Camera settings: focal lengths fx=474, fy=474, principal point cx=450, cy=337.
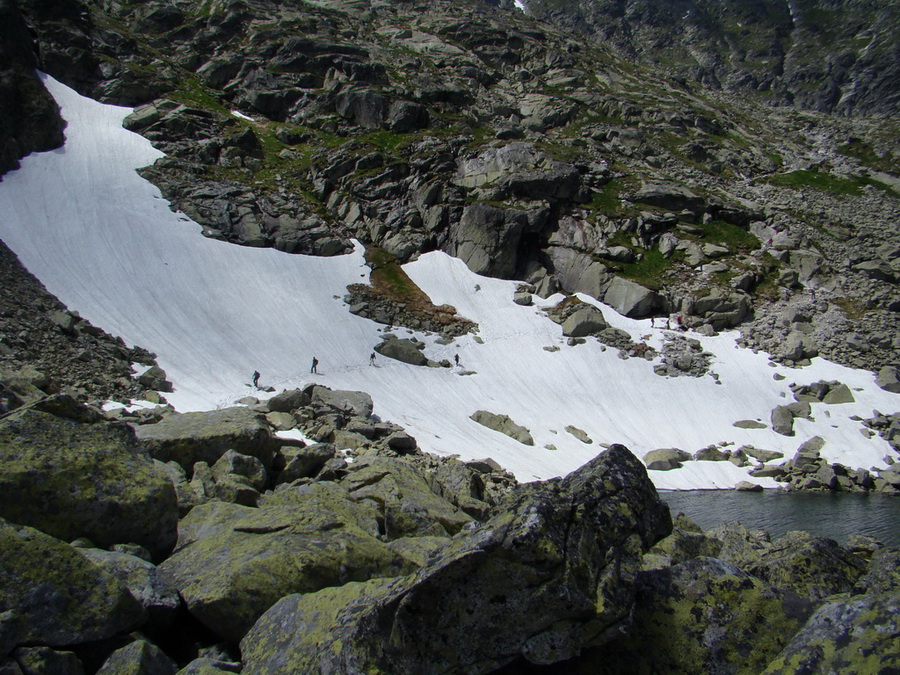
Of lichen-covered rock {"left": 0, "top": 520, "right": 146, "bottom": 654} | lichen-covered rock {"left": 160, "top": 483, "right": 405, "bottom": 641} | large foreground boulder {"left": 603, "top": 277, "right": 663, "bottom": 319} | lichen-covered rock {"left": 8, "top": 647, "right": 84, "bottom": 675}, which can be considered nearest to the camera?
lichen-covered rock {"left": 8, "top": 647, "right": 84, "bottom": 675}

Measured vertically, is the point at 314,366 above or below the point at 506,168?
below

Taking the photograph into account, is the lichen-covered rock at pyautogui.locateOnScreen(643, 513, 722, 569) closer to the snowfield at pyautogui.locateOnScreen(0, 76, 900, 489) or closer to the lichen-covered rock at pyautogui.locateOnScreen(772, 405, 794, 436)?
the snowfield at pyautogui.locateOnScreen(0, 76, 900, 489)

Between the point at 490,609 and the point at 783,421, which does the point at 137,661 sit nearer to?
the point at 490,609

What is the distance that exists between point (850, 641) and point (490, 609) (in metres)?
2.75

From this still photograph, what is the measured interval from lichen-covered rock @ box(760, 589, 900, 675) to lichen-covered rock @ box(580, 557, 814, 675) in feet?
3.03

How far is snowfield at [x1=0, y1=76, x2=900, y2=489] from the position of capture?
3444cm

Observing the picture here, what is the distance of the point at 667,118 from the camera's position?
9712cm

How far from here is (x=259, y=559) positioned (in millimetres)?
6426

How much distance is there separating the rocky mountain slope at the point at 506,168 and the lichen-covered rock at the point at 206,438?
43.4 metres

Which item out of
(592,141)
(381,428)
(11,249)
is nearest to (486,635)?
(381,428)

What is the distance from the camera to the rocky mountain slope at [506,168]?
2189 inches

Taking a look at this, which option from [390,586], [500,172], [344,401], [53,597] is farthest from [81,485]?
[500,172]

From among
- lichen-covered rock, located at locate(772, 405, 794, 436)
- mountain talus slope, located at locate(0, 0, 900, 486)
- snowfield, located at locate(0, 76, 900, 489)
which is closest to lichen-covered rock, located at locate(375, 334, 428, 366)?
snowfield, located at locate(0, 76, 900, 489)

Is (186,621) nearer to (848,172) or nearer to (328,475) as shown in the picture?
Answer: (328,475)
